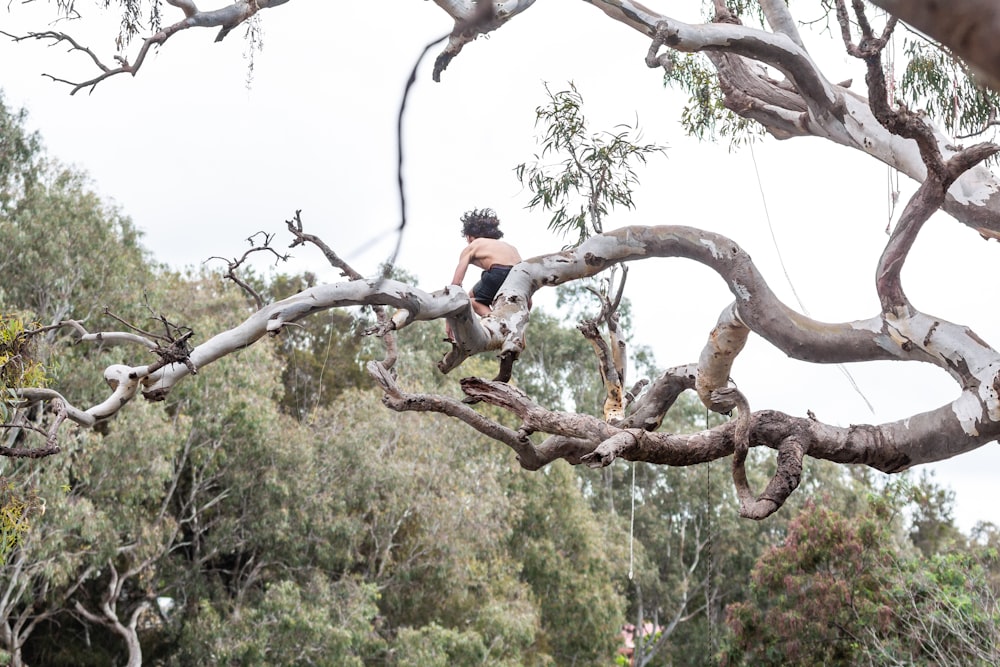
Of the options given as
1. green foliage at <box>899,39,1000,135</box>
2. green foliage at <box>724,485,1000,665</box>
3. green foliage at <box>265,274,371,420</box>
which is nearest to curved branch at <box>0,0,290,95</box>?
green foliage at <box>899,39,1000,135</box>

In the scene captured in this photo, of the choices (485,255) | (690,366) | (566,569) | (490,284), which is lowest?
(690,366)

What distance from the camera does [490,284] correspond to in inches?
169

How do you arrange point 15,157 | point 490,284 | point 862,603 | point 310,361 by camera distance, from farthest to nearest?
point 310,361
point 15,157
point 862,603
point 490,284

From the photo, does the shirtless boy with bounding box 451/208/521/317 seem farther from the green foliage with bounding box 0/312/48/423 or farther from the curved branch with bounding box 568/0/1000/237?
the green foliage with bounding box 0/312/48/423

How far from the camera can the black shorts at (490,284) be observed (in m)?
4.27

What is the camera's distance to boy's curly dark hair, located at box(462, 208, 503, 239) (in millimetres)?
4438

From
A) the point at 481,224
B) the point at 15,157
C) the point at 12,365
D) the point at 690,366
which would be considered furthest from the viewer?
the point at 15,157

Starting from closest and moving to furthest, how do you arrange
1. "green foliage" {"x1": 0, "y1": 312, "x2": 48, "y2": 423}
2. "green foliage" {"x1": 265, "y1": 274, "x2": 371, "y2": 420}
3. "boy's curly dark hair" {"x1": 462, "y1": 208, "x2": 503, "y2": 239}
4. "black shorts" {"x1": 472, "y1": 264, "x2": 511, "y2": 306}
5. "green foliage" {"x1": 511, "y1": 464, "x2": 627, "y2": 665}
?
"black shorts" {"x1": 472, "y1": 264, "x2": 511, "y2": 306}, "boy's curly dark hair" {"x1": 462, "y1": 208, "x2": 503, "y2": 239}, "green foliage" {"x1": 0, "y1": 312, "x2": 48, "y2": 423}, "green foliage" {"x1": 511, "y1": 464, "x2": 627, "y2": 665}, "green foliage" {"x1": 265, "y1": 274, "x2": 371, "y2": 420}

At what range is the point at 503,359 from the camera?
3887mm

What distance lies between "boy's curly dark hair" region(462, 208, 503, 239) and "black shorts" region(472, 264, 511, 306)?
205 mm

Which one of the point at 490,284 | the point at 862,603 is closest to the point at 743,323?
the point at 490,284

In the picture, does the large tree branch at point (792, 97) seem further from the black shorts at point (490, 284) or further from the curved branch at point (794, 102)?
the black shorts at point (490, 284)

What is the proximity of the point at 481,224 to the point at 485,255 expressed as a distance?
183mm

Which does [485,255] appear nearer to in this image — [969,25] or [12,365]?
[12,365]
